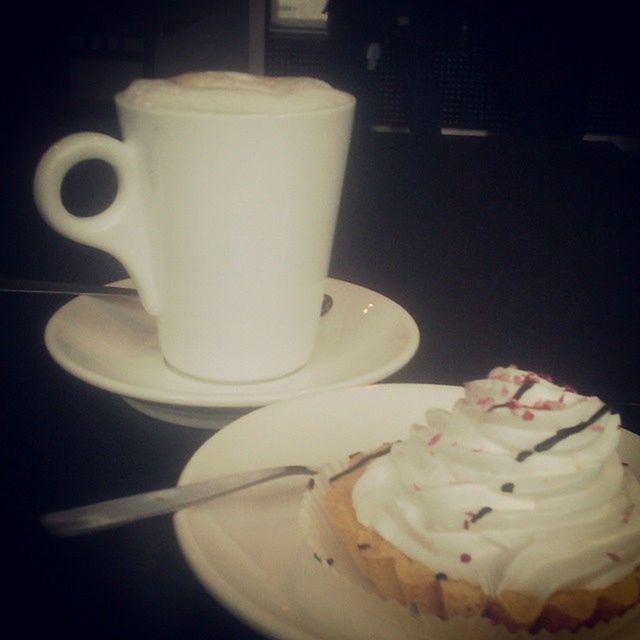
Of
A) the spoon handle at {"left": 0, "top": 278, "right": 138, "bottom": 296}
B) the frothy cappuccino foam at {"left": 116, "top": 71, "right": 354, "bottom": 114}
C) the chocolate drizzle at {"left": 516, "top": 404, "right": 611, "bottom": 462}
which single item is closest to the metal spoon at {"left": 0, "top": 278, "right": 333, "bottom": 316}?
the spoon handle at {"left": 0, "top": 278, "right": 138, "bottom": 296}

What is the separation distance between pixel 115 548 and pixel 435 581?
0.17 meters

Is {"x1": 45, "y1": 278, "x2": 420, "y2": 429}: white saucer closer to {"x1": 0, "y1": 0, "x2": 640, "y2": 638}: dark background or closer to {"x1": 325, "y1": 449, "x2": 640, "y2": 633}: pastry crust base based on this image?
{"x1": 0, "y1": 0, "x2": 640, "y2": 638}: dark background

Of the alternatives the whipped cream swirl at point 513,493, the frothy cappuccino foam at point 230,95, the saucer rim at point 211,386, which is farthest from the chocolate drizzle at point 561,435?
the frothy cappuccino foam at point 230,95

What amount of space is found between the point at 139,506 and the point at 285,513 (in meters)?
0.10

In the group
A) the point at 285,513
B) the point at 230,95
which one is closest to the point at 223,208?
the point at 230,95

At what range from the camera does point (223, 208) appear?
1.81 feet

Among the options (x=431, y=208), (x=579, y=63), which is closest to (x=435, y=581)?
(x=431, y=208)

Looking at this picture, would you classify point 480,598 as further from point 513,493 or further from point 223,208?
point 223,208

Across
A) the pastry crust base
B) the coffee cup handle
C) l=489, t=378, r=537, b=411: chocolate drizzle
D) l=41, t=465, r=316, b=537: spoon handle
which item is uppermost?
the coffee cup handle

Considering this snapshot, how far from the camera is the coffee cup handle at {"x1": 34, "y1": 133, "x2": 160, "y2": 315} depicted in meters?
0.57

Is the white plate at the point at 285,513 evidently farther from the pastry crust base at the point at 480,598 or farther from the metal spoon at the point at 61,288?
the metal spoon at the point at 61,288

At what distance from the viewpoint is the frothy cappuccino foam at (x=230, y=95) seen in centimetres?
54

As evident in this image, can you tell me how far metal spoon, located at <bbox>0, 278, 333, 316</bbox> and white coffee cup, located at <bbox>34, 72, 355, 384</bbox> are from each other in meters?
0.06

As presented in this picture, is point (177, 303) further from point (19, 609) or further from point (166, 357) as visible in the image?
point (19, 609)
